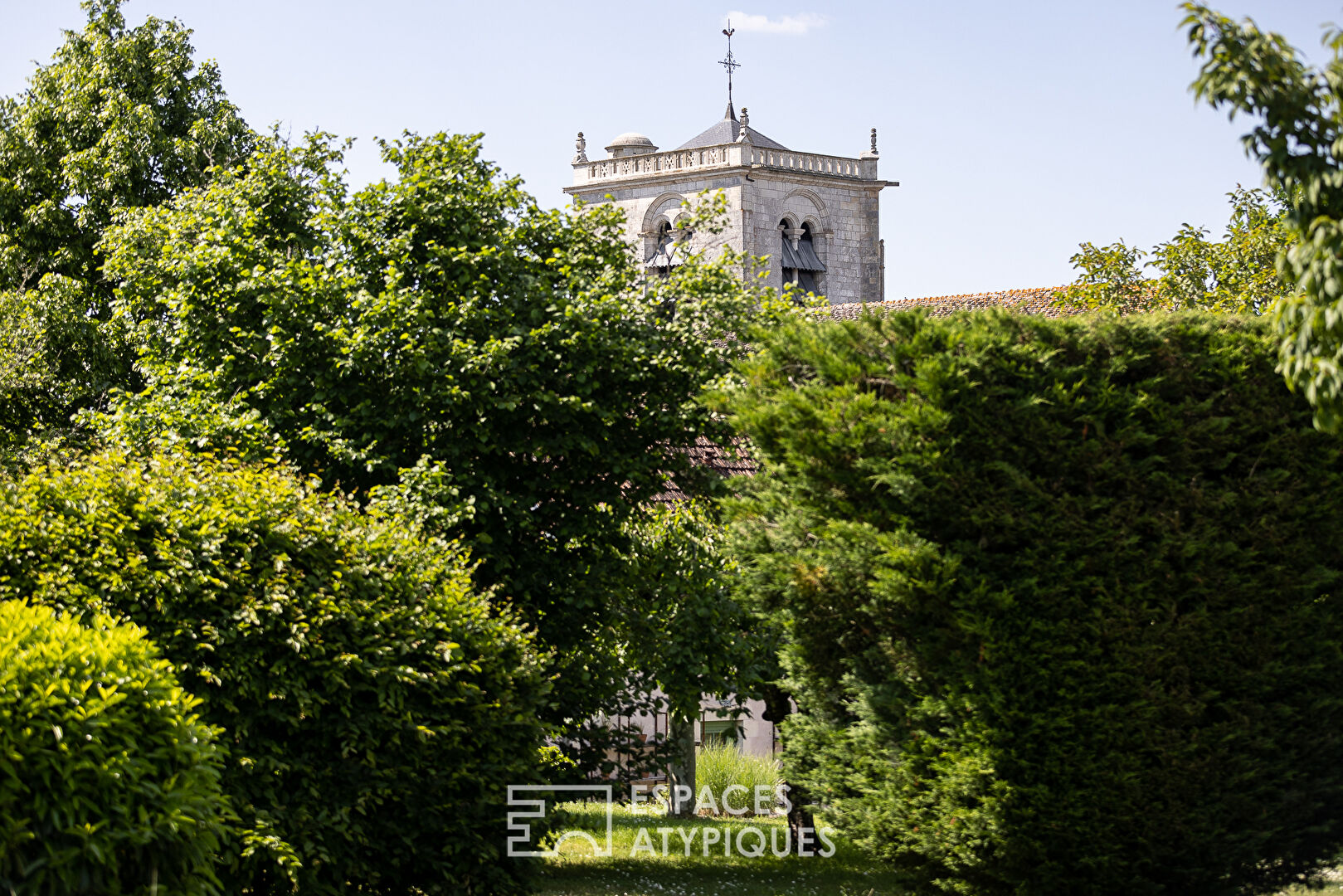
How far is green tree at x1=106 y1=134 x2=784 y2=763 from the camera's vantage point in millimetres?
9797

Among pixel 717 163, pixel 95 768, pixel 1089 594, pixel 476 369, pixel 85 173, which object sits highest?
pixel 717 163

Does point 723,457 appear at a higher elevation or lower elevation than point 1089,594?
higher

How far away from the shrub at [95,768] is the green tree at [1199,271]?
12.1 meters

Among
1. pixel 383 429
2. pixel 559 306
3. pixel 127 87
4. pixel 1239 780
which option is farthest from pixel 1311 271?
pixel 127 87

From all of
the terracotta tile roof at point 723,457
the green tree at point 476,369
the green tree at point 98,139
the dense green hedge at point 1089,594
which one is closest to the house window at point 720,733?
the terracotta tile roof at point 723,457

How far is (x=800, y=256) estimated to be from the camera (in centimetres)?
6375

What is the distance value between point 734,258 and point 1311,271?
657 centimetres

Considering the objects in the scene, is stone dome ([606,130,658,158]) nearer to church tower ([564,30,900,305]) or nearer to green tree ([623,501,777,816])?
church tower ([564,30,900,305])

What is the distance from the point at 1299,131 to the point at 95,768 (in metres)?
5.39

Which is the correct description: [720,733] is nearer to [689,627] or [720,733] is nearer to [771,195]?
[689,627]

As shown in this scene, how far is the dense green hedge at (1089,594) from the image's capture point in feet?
→ 24.0

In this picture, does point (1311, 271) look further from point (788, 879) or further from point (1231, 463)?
point (788, 879)

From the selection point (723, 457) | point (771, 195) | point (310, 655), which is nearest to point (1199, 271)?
point (723, 457)

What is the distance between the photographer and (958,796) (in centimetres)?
745
